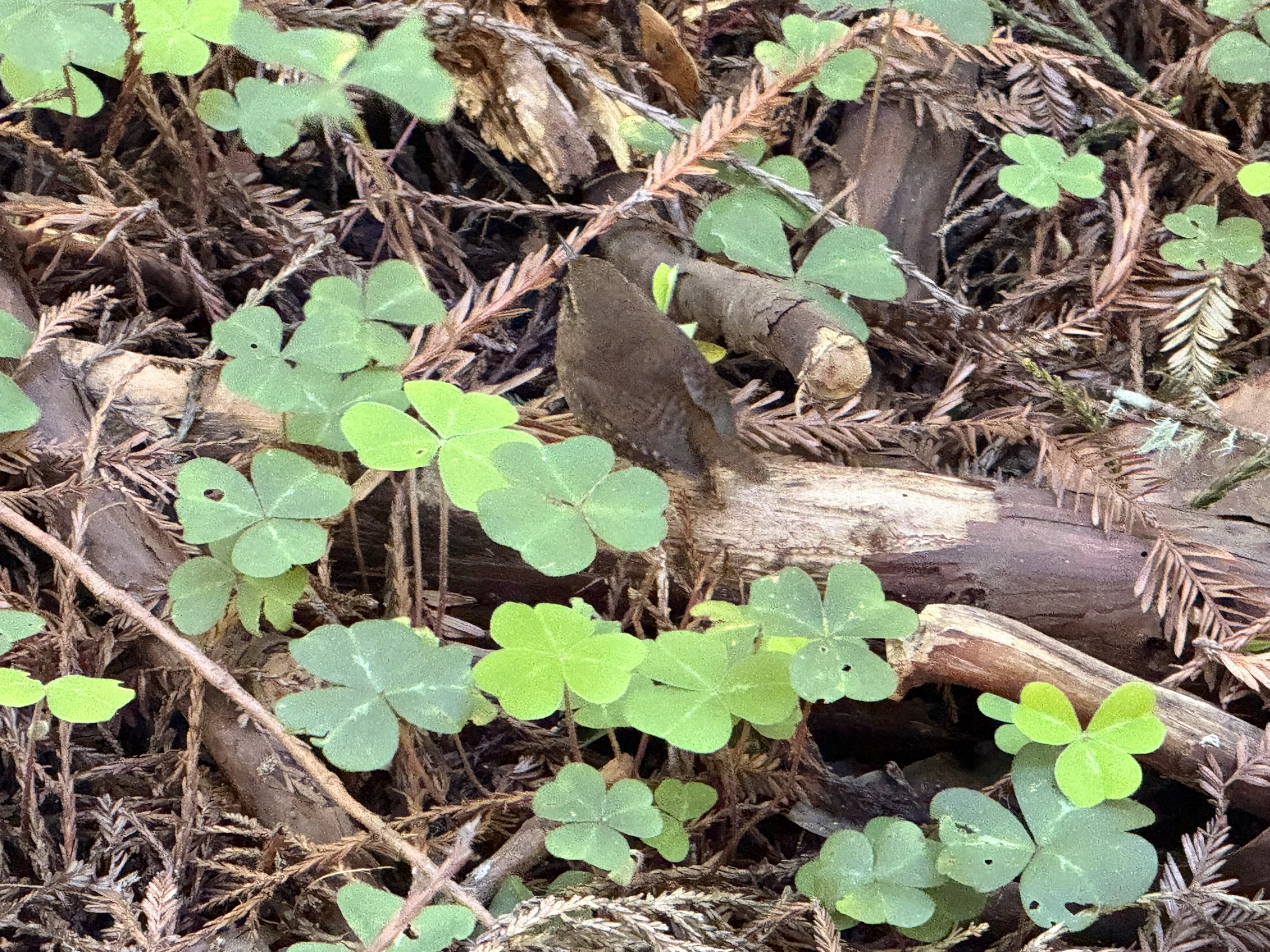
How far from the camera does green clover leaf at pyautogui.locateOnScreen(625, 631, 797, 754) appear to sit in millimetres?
1562

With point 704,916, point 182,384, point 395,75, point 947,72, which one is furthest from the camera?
point 947,72

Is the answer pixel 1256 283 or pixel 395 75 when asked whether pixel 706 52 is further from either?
pixel 1256 283

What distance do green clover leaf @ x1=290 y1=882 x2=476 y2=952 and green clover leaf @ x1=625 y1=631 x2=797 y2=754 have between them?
39 centimetres

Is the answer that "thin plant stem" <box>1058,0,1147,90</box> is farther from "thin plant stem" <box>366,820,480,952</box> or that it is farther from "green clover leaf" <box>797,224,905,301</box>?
"thin plant stem" <box>366,820,480,952</box>

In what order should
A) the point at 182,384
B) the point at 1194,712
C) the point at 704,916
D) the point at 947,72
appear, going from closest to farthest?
1. the point at 704,916
2. the point at 1194,712
3. the point at 182,384
4. the point at 947,72

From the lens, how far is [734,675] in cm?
160

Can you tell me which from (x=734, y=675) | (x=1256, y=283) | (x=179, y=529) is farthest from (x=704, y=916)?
(x=1256, y=283)

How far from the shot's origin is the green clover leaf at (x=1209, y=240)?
236 cm

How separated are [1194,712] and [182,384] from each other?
6.46 feet

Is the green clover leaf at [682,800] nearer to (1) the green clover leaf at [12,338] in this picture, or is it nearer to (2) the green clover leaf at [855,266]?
(2) the green clover leaf at [855,266]

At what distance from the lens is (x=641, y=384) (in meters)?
1.96

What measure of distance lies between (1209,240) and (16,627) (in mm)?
2647

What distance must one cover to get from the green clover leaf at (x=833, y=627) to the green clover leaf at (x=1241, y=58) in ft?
5.88

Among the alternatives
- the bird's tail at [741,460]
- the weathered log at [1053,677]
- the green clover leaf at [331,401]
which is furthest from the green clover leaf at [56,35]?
the weathered log at [1053,677]
